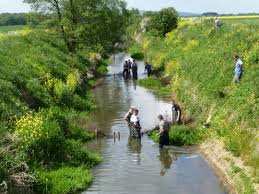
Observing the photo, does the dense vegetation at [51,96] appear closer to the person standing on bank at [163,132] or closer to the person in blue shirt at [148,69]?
the person standing on bank at [163,132]

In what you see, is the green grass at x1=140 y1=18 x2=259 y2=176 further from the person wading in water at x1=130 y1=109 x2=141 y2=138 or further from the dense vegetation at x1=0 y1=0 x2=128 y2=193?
the dense vegetation at x1=0 y1=0 x2=128 y2=193

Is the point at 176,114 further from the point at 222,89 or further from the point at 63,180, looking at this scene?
the point at 63,180

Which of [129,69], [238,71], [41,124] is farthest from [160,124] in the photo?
[129,69]

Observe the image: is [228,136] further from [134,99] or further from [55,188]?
[134,99]

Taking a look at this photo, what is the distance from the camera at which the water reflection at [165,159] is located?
1994 centimetres

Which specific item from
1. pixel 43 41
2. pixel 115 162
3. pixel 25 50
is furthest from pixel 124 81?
pixel 115 162

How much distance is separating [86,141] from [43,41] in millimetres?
24557

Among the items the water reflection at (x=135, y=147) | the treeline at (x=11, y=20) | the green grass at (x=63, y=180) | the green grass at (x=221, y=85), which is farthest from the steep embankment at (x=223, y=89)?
the treeline at (x=11, y=20)

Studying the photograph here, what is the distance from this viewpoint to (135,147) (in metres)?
23.1

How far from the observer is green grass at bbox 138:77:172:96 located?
37.1 metres

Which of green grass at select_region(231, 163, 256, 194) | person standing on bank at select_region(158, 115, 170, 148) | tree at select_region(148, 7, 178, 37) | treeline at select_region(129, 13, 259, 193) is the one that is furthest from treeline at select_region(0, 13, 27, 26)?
green grass at select_region(231, 163, 256, 194)

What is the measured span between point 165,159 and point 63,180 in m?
5.40

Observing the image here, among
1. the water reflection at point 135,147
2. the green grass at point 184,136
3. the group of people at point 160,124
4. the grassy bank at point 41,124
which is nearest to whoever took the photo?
the grassy bank at point 41,124

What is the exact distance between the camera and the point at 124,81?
45.9m
